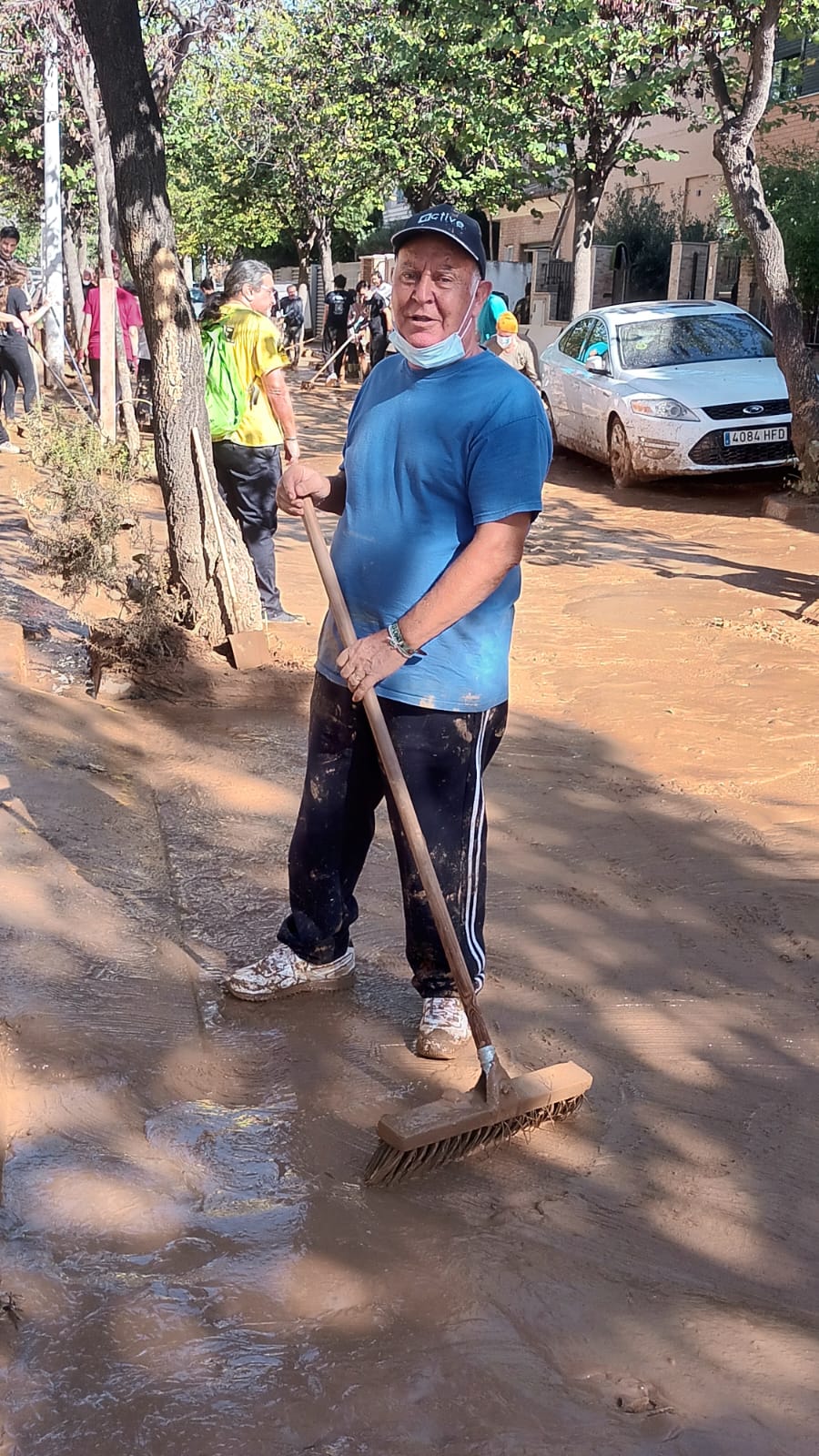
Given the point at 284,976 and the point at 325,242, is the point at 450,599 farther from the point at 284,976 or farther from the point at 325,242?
the point at 325,242

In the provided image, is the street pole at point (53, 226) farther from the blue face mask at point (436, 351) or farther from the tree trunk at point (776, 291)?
the blue face mask at point (436, 351)

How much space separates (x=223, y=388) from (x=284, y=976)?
4268 mm

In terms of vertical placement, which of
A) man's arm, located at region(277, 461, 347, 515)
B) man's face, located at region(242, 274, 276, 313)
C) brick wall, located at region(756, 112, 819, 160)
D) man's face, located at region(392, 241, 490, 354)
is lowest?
man's arm, located at region(277, 461, 347, 515)

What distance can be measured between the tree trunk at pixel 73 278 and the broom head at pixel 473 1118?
22.7 m

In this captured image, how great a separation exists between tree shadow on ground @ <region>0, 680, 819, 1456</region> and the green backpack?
274 cm

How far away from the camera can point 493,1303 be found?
8.30ft

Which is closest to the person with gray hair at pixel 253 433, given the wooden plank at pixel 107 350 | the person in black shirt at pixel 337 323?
the wooden plank at pixel 107 350

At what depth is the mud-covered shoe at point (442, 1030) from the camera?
3.44 meters

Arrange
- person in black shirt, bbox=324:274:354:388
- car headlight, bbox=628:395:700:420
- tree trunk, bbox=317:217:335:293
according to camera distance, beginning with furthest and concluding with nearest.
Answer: tree trunk, bbox=317:217:335:293 < person in black shirt, bbox=324:274:354:388 < car headlight, bbox=628:395:700:420

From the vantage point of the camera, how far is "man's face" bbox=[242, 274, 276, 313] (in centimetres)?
707

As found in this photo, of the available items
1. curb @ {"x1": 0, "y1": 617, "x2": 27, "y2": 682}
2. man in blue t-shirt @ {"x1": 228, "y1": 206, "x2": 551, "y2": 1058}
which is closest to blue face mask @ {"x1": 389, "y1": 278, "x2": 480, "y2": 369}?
man in blue t-shirt @ {"x1": 228, "y1": 206, "x2": 551, "y2": 1058}

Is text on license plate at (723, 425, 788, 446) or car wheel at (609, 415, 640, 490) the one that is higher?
text on license plate at (723, 425, 788, 446)

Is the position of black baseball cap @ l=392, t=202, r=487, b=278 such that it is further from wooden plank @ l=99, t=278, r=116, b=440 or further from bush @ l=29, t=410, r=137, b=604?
wooden plank @ l=99, t=278, r=116, b=440

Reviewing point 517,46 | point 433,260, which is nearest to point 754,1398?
point 433,260
